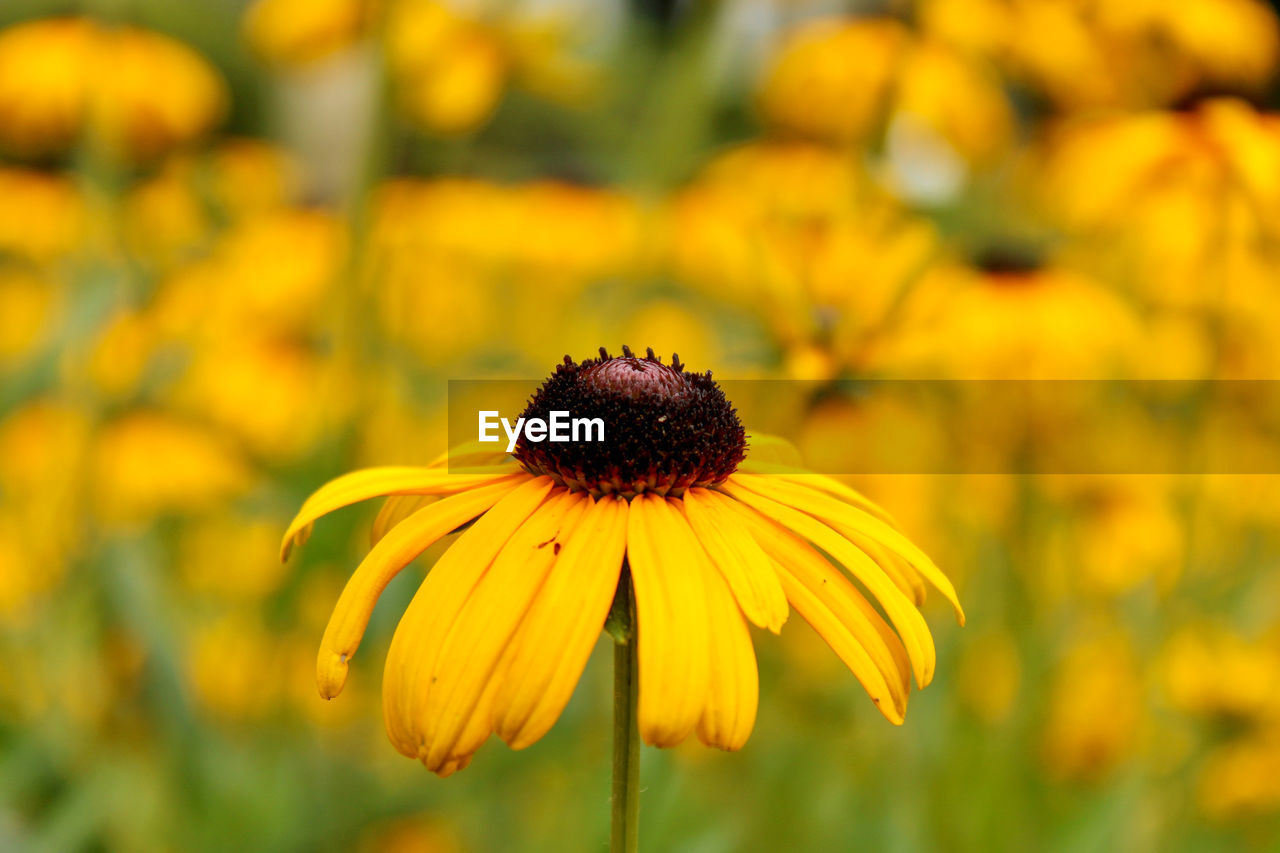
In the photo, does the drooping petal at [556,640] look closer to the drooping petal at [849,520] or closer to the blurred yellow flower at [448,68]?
the drooping petal at [849,520]

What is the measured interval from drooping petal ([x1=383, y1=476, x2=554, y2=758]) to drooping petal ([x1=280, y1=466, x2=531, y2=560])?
6 centimetres

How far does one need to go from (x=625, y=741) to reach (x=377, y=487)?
209mm

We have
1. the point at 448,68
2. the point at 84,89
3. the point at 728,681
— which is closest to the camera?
the point at 728,681

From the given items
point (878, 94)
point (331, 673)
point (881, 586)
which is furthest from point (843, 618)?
point (878, 94)

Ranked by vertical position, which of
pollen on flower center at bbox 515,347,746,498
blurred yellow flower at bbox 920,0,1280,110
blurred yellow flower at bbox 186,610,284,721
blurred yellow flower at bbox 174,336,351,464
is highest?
blurred yellow flower at bbox 920,0,1280,110

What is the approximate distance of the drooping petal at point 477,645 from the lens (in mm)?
514

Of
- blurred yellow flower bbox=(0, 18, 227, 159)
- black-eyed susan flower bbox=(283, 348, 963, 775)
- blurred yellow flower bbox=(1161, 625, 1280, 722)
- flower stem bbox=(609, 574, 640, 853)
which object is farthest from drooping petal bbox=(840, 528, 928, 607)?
blurred yellow flower bbox=(0, 18, 227, 159)

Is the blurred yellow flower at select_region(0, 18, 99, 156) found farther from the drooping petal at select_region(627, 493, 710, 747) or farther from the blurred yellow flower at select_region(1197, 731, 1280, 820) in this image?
the blurred yellow flower at select_region(1197, 731, 1280, 820)

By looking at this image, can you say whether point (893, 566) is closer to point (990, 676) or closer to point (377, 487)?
point (377, 487)

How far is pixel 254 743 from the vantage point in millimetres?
1699

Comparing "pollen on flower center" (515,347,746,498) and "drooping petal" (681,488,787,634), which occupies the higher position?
"pollen on flower center" (515,347,746,498)

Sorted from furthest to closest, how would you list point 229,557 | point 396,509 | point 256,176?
point 256,176
point 229,557
point 396,509

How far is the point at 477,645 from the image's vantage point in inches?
20.8

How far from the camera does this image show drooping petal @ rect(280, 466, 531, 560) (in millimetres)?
619
